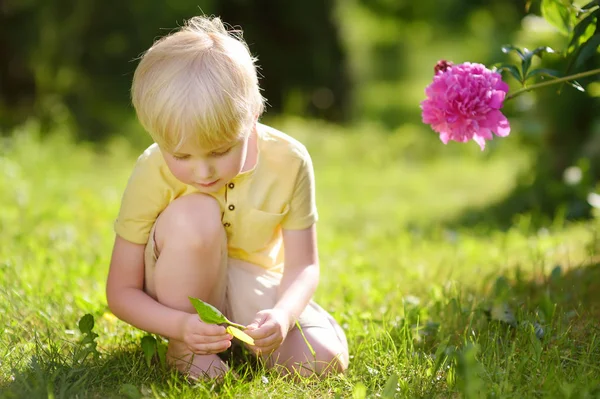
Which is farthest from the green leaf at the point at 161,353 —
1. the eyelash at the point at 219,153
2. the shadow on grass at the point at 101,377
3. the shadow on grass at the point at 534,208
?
the shadow on grass at the point at 534,208

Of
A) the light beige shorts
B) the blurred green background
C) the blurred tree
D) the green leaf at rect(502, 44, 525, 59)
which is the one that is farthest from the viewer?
the blurred tree

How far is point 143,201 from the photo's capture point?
2020mm

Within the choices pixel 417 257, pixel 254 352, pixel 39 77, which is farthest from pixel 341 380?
pixel 39 77

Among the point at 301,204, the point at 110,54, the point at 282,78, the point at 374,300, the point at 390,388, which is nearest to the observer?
the point at 390,388

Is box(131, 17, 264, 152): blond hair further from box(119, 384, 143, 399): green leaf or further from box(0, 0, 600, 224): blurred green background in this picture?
box(0, 0, 600, 224): blurred green background

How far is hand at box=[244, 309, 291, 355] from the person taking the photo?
1.87 metres

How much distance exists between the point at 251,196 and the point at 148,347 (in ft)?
1.61

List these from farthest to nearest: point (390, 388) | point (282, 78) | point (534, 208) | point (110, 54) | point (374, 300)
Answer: point (282, 78)
point (110, 54)
point (534, 208)
point (374, 300)
point (390, 388)

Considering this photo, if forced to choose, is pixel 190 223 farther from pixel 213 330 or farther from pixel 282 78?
pixel 282 78

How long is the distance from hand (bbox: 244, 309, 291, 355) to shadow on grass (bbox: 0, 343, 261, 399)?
90 mm

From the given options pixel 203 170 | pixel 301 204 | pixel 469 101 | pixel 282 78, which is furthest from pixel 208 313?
pixel 282 78

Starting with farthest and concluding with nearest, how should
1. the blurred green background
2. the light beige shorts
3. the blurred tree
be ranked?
the blurred tree < the blurred green background < the light beige shorts

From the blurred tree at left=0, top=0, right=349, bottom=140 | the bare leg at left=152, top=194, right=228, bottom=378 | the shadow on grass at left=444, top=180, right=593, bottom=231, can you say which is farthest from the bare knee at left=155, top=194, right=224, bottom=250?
the blurred tree at left=0, top=0, right=349, bottom=140

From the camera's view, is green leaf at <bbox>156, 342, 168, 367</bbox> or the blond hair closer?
the blond hair
